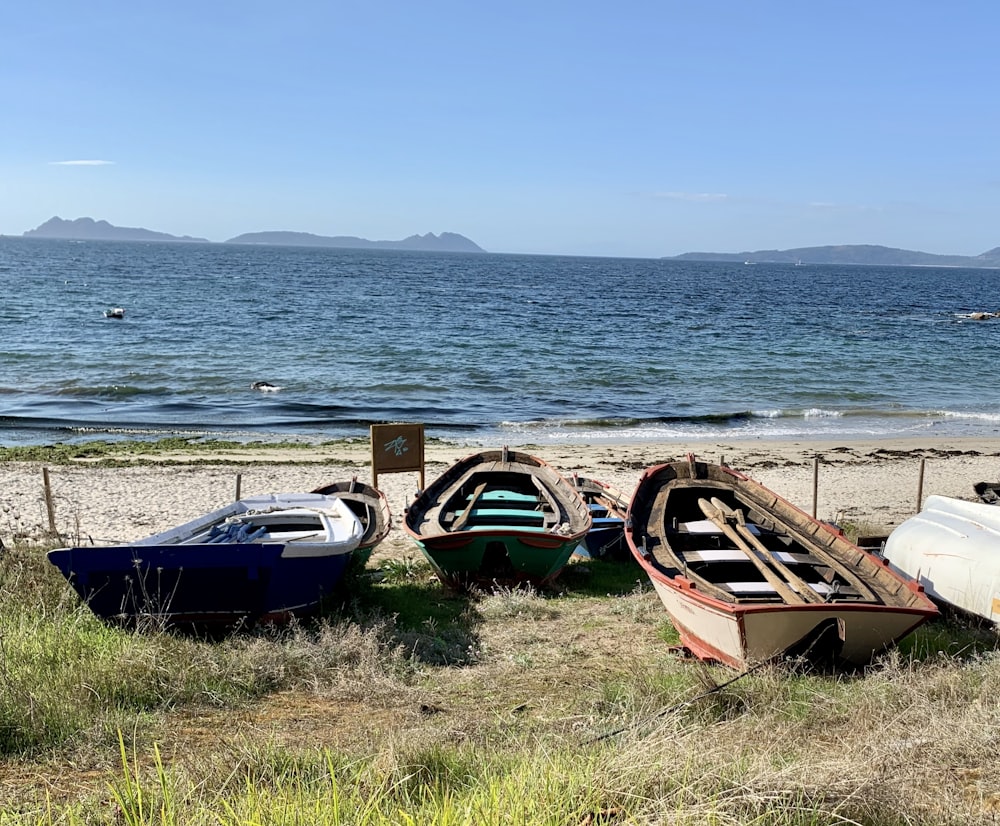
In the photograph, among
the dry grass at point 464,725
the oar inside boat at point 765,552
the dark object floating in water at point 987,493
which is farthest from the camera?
the dark object floating in water at point 987,493

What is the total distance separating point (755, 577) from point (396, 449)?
19.7 ft

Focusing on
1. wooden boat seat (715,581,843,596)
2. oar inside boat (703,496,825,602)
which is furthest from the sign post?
wooden boat seat (715,581,843,596)

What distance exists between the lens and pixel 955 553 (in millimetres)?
10047

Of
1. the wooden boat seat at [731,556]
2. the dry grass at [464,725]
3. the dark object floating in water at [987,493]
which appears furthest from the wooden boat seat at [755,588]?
the dark object floating in water at [987,493]

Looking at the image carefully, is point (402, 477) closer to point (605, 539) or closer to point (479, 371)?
point (605, 539)

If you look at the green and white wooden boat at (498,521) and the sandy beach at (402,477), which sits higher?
the green and white wooden boat at (498,521)

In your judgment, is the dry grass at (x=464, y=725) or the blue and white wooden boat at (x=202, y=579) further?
the blue and white wooden boat at (x=202, y=579)

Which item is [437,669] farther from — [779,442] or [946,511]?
[779,442]

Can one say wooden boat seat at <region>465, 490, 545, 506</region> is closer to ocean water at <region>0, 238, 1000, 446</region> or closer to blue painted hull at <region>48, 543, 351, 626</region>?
blue painted hull at <region>48, 543, 351, 626</region>

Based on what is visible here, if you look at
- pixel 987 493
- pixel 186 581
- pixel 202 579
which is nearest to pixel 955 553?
pixel 987 493

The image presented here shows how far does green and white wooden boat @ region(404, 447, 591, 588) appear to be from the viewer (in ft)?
36.4

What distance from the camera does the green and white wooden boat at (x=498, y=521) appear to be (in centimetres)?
1111

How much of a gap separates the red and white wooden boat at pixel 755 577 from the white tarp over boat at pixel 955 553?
1.41ft

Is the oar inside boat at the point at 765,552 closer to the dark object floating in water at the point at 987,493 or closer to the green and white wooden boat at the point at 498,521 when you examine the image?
the green and white wooden boat at the point at 498,521
